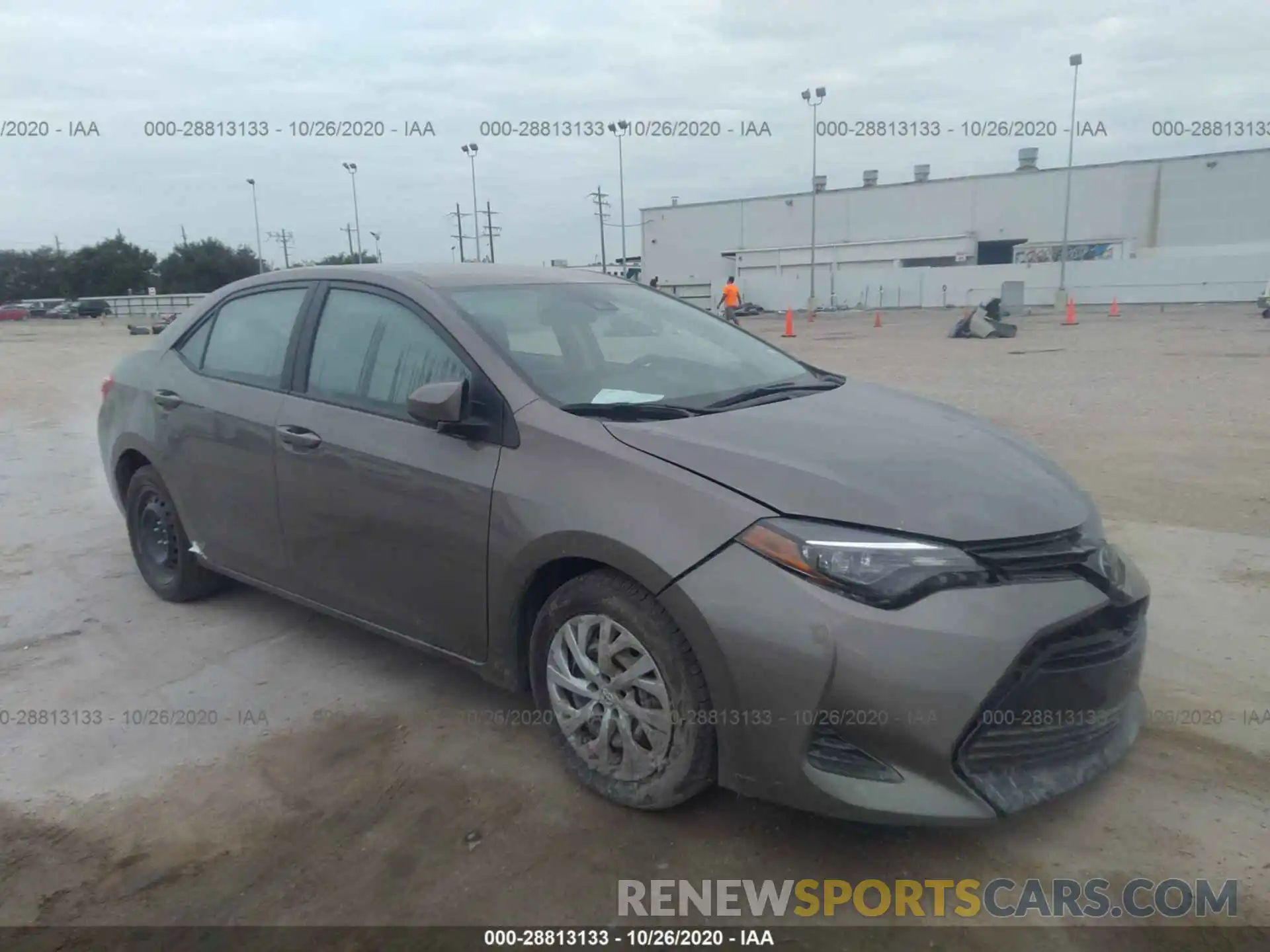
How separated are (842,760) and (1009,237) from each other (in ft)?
199

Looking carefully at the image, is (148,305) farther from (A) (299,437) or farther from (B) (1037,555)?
(B) (1037,555)

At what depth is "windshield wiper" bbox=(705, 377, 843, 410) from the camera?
11.2 ft

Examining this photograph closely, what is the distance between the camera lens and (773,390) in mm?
3682

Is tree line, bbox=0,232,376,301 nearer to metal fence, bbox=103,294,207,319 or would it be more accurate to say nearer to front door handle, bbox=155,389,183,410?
metal fence, bbox=103,294,207,319

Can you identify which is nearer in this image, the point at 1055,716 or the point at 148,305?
the point at 1055,716

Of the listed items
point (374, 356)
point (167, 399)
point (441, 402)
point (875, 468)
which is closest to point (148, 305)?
point (167, 399)

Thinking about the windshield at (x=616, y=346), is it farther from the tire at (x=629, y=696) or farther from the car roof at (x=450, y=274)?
the tire at (x=629, y=696)

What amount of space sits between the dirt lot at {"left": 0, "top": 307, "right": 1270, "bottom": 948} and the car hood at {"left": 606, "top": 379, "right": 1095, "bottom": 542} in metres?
0.95

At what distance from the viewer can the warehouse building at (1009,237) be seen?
45.6 meters

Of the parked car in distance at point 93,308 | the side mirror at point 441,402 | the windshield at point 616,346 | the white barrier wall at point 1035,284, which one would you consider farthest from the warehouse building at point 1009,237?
the side mirror at point 441,402

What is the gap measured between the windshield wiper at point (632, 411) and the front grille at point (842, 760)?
3.64 ft

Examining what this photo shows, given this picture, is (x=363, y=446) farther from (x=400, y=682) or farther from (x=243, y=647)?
(x=243, y=647)

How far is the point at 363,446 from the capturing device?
11.8ft

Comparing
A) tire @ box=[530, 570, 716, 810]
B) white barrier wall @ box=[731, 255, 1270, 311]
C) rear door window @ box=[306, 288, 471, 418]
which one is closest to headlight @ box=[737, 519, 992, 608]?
tire @ box=[530, 570, 716, 810]
